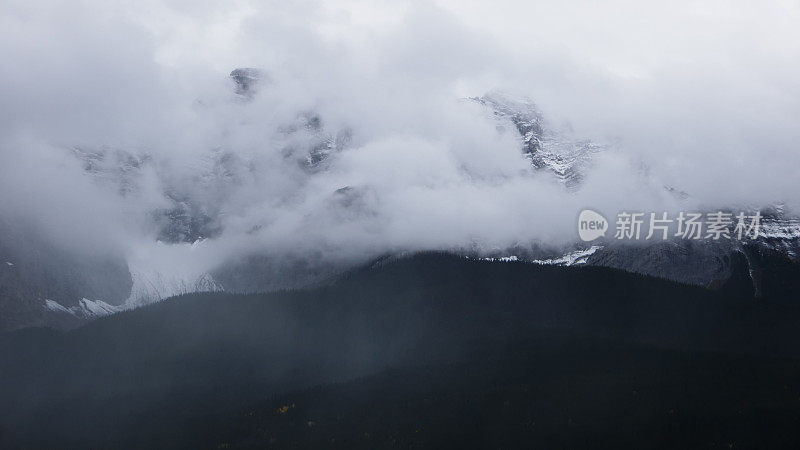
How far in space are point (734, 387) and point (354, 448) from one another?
262 feet

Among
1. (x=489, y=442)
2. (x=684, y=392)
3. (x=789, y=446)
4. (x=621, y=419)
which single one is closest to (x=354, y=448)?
(x=489, y=442)

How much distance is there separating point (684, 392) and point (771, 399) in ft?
55.3

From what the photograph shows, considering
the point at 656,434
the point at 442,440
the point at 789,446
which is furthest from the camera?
the point at 442,440

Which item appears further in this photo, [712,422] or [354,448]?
[354,448]

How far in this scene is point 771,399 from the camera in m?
190

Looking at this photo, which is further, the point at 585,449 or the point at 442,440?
the point at 442,440

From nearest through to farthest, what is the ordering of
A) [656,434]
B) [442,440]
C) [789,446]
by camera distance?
[789,446] < [656,434] < [442,440]

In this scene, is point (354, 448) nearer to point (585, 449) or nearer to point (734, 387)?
point (585, 449)

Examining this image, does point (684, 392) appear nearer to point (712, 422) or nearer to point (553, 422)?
point (712, 422)

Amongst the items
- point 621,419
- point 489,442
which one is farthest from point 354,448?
Result: point 621,419

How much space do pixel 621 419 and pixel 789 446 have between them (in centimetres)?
3185

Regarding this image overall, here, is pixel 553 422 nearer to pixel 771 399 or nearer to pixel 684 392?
pixel 684 392

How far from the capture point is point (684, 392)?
198125 mm

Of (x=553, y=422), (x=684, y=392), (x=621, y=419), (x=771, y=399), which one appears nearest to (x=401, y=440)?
(x=553, y=422)
